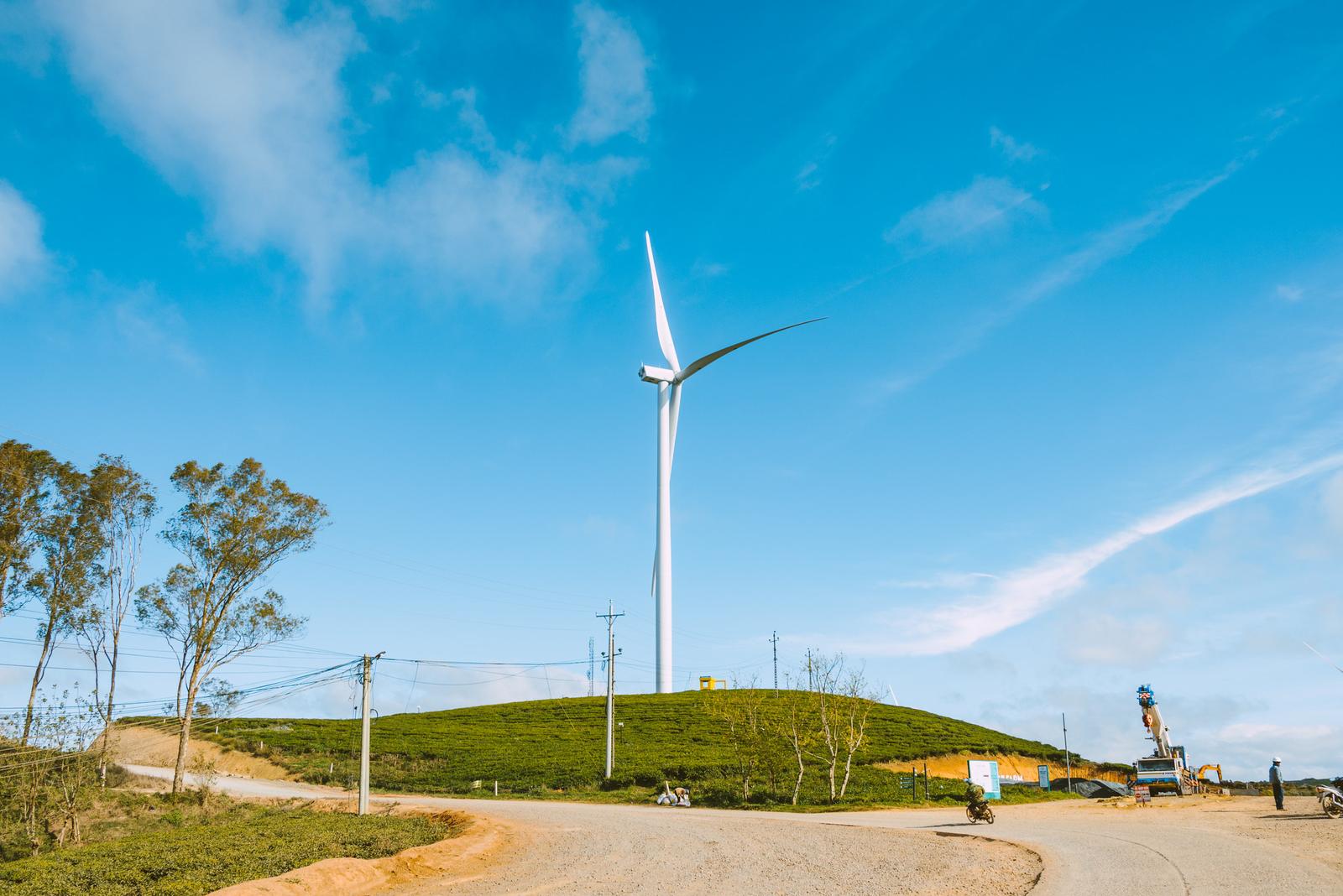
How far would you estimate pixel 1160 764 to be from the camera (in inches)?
2084

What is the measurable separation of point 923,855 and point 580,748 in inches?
2271

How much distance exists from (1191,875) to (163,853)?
868 inches

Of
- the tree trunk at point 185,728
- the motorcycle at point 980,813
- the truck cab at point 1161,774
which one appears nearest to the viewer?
the motorcycle at point 980,813

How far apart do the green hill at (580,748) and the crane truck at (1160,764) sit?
10.4m

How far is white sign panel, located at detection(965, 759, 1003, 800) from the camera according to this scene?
42.5 metres

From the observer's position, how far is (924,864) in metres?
22.0

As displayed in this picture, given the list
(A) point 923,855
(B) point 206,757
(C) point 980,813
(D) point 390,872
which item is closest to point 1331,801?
(C) point 980,813

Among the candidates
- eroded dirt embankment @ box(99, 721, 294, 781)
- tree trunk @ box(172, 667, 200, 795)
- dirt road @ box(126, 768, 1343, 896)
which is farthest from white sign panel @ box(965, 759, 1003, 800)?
eroded dirt embankment @ box(99, 721, 294, 781)

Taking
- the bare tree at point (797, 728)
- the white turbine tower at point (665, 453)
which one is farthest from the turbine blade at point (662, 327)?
the bare tree at point (797, 728)

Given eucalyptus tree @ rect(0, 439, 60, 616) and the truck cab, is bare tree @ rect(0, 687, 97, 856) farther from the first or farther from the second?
the truck cab

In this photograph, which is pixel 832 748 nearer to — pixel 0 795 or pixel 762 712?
pixel 762 712

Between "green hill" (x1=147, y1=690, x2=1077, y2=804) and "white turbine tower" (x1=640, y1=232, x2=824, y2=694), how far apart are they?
8.50m

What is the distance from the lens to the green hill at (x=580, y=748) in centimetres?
5644

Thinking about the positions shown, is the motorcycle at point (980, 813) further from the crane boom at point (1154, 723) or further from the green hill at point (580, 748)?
the crane boom at point (1154, 723)
